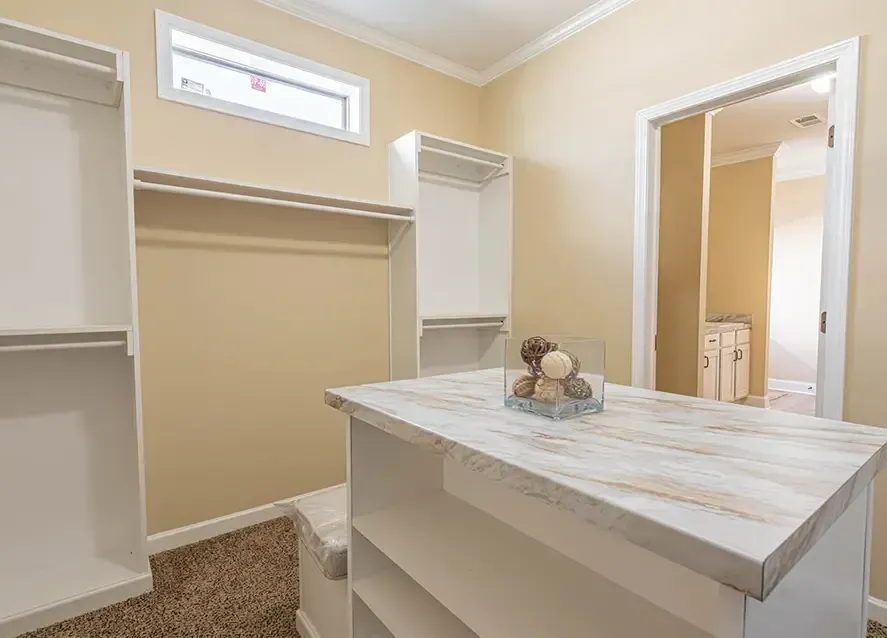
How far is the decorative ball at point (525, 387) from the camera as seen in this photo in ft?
3.56

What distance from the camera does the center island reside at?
1.82ft

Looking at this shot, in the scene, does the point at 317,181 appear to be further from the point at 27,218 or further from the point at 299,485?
the point at 299,485

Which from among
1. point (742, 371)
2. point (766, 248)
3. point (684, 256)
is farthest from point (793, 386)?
point (684, 256)

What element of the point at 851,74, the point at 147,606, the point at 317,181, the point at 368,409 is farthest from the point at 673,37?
the point at 147,606

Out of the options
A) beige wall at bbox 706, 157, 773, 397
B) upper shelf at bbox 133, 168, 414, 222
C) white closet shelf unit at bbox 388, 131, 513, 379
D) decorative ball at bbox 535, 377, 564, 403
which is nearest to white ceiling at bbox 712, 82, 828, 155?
beige wall at bbox 706, 157, 773, 397

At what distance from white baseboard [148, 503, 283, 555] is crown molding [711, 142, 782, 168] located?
17.5 ft

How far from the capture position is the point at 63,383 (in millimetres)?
2010

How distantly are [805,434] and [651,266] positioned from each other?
1746 millimetres

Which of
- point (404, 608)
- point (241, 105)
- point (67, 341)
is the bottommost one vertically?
point (404, 608)

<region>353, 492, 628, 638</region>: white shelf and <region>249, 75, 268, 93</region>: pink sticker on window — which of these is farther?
<region>249, 75, 268, 93</region>: pink sticker on window

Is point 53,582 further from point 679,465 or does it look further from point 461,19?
point 461,19

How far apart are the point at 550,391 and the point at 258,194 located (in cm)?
199

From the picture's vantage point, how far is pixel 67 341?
194 centimetres

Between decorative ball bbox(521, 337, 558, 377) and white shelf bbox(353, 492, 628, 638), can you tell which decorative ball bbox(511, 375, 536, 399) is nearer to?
decorative ball bbox(521, 337, 558, 377)
